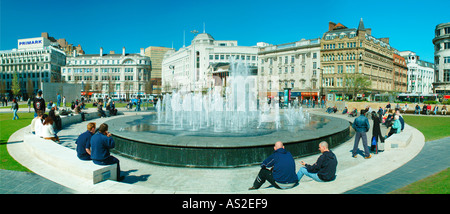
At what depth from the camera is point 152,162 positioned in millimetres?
9188

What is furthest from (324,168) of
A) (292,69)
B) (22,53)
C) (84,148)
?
(22,53)

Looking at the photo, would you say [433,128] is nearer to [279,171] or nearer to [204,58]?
[279,171]

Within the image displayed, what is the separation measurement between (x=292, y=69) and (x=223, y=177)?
2514 inches

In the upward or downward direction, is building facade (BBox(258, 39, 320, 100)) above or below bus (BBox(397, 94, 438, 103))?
above

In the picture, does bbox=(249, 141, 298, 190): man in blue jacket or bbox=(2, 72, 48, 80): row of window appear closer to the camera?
bbox=(249, 141, 298, 190): man in blue jacket

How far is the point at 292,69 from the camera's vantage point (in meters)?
67.8

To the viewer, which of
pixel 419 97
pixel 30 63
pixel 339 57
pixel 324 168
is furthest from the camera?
pixel 30 63

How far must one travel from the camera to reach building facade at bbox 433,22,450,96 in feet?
172

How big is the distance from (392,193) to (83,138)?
299 inches

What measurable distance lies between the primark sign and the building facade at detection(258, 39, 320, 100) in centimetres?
8469

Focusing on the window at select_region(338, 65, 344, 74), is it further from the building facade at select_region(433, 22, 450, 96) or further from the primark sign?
the primark sign

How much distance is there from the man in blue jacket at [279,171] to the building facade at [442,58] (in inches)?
2538

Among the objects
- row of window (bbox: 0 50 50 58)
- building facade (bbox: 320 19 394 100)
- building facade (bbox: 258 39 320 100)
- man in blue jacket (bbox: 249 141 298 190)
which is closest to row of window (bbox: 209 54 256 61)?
building facade (bbox: 258 39 320 100)
